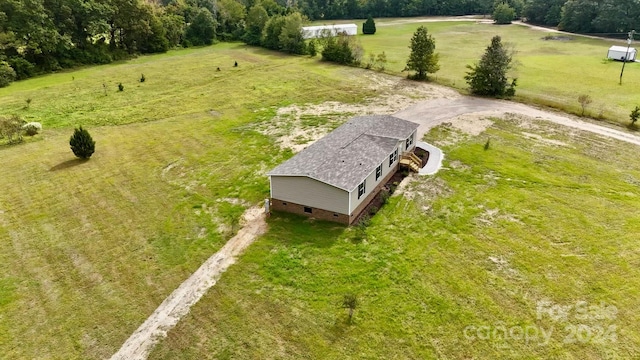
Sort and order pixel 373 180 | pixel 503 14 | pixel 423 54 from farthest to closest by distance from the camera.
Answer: pixel 503 14
pixel 423 54
pixel 373 180

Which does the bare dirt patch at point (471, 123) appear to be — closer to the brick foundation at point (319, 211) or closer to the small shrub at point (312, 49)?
the brick foundation at point (319, 211)

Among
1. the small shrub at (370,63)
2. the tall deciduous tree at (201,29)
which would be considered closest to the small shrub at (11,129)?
the small shrub at (370,63)

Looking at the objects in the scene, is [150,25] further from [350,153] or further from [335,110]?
[350,153]

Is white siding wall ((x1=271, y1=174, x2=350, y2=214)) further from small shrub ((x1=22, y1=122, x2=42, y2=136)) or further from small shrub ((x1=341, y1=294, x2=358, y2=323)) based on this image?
small shrub ((x1=22, y1=122, x2=42, y2=136))

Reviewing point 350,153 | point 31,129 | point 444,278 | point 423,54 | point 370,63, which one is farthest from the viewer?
point 370,63

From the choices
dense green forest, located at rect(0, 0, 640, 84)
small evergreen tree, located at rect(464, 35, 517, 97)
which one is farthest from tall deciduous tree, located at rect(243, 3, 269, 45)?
small evergreen tree, located at rect(464, 35, 517, 97)

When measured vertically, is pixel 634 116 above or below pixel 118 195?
above

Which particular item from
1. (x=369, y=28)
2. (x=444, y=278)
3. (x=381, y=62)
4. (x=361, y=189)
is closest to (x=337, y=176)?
(x=361, y=189)
